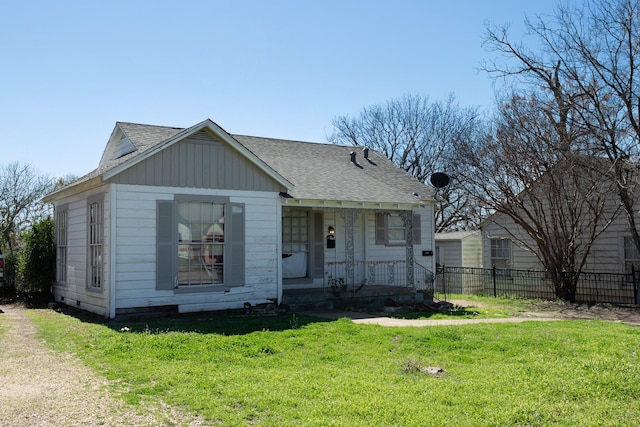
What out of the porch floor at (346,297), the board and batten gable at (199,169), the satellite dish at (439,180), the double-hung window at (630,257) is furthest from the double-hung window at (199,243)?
the double-hung window at (630,257)

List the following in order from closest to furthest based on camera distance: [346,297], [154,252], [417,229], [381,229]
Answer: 1. [154,252]
2. [346,297]
3. [381,229]
4. [417,229]

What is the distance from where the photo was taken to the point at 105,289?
12469 mm

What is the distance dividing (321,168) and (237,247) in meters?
5.49

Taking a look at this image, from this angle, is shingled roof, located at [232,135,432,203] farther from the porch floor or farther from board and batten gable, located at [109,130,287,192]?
the porch floor

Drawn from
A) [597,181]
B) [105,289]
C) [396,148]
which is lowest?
[105,289]

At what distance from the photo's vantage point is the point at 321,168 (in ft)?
60.1

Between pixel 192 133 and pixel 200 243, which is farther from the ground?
pixel 192 133

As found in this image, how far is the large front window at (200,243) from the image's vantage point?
13125 millimetres

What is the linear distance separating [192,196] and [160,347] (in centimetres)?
471

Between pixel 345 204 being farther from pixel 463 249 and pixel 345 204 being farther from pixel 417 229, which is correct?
pixel 463 249

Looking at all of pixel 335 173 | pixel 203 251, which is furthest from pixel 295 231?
pixel 203 251

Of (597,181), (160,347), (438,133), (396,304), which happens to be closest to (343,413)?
(160,347)

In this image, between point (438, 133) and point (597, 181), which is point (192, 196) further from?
point (438, 133)

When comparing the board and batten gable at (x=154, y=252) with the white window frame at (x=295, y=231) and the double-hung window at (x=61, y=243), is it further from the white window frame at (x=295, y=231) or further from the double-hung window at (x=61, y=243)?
the double-hung window at (x=61, y=243)
